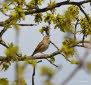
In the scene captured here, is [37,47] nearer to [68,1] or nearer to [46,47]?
[46,47]

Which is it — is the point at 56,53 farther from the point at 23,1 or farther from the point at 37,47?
the point at 37,47

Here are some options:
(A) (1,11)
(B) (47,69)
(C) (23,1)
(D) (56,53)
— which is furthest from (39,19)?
(B) (47,69)

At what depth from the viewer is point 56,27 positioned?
371 inches

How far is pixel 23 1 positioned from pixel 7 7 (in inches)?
27.1

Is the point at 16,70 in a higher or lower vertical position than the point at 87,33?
higher

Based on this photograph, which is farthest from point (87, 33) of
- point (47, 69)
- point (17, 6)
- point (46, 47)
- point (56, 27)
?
point (47, 69)

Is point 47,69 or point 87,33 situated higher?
Result: point 47,69

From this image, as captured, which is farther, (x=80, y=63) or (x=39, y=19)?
(x=39, y=19)

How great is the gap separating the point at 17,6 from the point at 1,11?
0.45 meters

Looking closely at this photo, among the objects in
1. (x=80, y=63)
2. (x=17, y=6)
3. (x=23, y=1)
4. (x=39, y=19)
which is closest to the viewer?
(x=80, y=63)

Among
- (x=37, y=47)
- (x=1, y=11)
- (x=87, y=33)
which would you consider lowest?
(x=37, y=47)

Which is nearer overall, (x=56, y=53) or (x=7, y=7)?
(x=56, y=53)

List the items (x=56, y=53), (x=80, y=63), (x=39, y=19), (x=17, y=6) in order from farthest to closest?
(x=39, y=19) < (x=17, y=6) < (x=56, y=53) < (x=80, y=63)

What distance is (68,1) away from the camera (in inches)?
289
